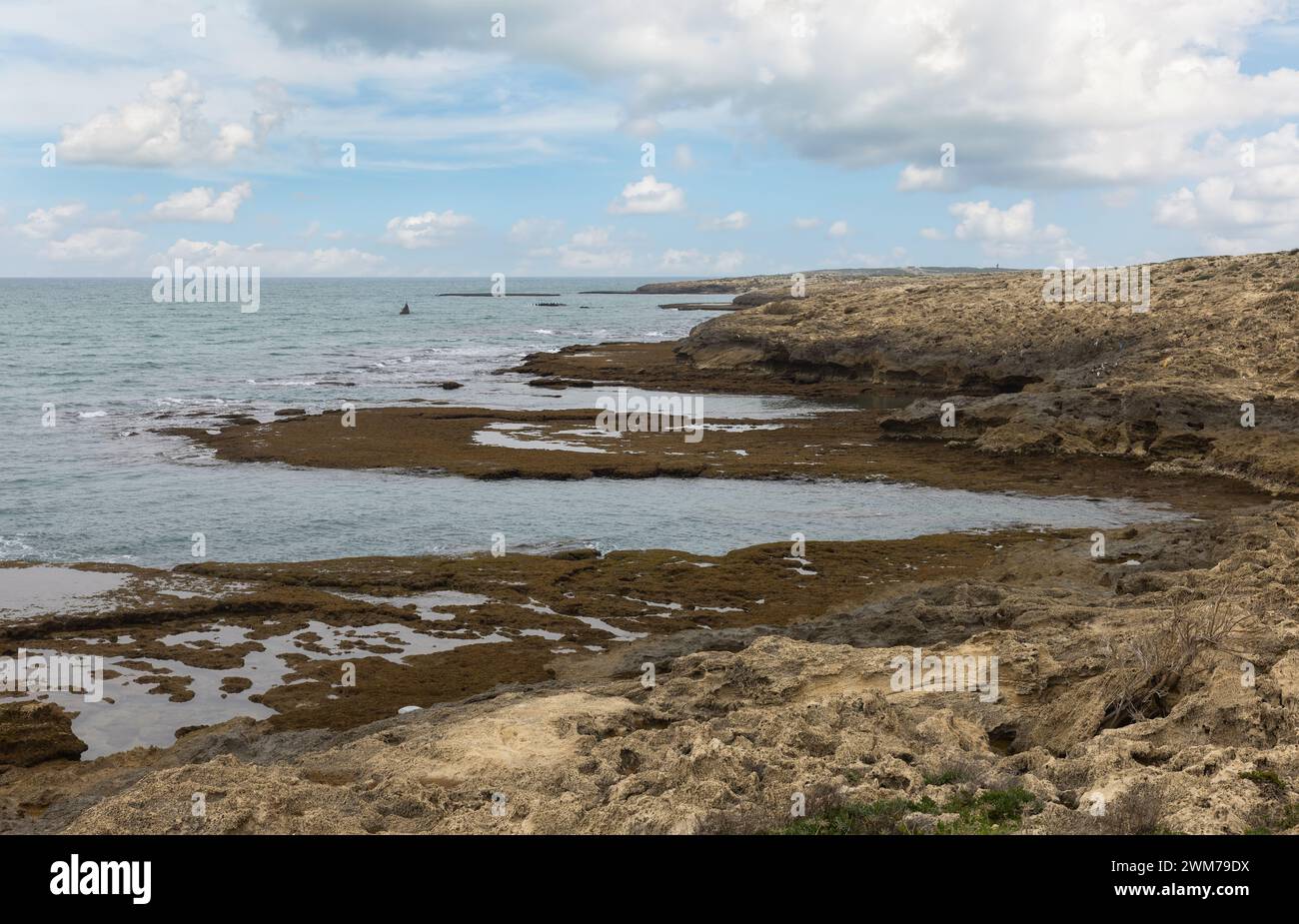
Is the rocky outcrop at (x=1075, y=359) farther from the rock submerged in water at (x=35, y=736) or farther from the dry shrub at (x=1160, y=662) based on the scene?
the rock submerged in water at (x=35, y=736)

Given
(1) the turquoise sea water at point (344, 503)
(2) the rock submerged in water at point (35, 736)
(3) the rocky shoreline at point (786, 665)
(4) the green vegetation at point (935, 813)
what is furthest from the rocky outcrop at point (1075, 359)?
(2) the rock submerged in water at point (35, 736)

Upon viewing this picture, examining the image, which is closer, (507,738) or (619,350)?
(507,738)

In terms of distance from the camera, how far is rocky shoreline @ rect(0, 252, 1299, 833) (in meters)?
8.24

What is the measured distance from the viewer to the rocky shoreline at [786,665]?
824 cm

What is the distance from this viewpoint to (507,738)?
10.4 meters

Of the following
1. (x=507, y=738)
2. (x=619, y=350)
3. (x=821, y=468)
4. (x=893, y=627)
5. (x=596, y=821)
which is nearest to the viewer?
(x=596, y=821)

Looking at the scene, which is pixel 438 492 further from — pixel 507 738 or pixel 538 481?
pixel 507 738

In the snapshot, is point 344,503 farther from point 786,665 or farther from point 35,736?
point 786,665

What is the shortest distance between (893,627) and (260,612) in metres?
10.1

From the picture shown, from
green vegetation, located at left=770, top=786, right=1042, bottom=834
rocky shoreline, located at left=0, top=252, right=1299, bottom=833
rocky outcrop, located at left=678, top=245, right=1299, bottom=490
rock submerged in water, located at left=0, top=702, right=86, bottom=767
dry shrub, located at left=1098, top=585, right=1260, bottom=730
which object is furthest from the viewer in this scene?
rocky outcrop, located at left=678, top=245, right=1299, bottom=490

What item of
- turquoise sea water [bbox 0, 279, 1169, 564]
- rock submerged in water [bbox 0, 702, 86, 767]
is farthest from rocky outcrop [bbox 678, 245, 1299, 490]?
rock submerged in water [bbox 0, 702, 86, 767]

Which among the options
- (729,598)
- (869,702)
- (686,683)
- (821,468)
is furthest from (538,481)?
(869,702)

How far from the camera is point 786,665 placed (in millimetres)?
12758

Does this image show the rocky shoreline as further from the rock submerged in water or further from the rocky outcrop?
the rocky outcrop
